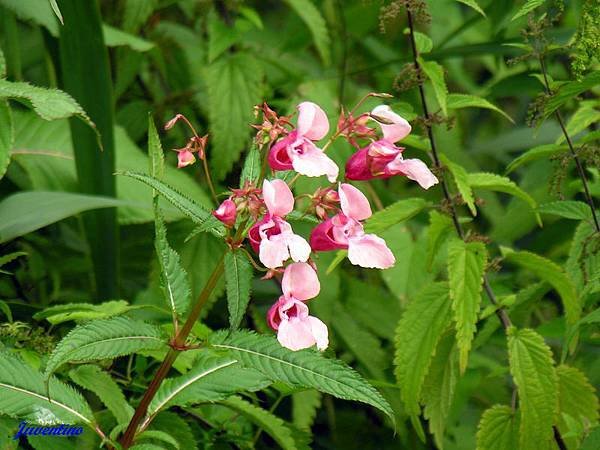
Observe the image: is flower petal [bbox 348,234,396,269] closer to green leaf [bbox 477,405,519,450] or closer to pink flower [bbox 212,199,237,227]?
pink flower [bbox 212,199,237,227]

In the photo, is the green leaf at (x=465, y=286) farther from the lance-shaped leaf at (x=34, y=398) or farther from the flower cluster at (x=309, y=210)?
the lance-shaped leaf at (x=34, y=398)

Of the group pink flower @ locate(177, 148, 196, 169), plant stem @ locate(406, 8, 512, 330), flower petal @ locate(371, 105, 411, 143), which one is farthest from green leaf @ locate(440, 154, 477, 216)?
pink flower @ locate(177, 148, 196, 169)

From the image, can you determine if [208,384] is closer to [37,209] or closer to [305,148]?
[305,148]

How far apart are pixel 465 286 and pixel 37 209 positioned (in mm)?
595

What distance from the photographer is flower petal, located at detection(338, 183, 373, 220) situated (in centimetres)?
92

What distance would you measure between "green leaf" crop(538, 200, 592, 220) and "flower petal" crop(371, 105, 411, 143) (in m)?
0.43

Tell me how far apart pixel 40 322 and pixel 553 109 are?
795 mm

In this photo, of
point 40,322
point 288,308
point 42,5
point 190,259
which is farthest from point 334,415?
point 288,308

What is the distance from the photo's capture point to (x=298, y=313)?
0.92 metres

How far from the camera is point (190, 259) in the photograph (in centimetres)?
168

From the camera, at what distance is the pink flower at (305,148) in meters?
0.89

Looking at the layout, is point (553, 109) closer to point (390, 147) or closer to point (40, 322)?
point (390, 147)

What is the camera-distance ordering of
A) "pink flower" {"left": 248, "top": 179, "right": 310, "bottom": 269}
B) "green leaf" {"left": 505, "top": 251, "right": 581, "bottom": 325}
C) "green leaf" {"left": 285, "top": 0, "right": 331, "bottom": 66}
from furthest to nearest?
1. "green leaf" {"left": 285, "top": 0, "right": 331, "bottom": 66}
2. "green leaf" {"left": 505, "top": 251, "right": 581, "bottom": 325}
3. "pink flower" {"left": 248, "top": 179, "right": 310, "bottom": 269}

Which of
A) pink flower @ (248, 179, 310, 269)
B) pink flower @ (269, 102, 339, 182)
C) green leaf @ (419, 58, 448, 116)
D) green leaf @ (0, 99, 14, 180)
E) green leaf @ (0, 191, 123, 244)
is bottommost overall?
green leaf @ (0, 191, 123, 244)
